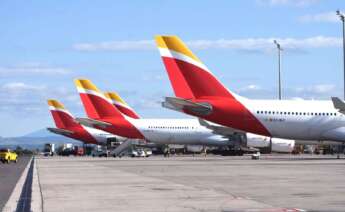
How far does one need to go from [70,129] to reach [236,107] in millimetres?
57526

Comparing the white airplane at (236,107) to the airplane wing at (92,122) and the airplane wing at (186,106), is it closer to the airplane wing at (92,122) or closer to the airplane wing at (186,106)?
the airplane wing at (186,106)

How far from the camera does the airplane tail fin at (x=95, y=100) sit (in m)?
88.9

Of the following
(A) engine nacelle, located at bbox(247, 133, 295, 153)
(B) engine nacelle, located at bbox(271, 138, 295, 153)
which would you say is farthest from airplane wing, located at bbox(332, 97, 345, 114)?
(A) engine nacelle, located at bbox(247, 133, 295, 153)

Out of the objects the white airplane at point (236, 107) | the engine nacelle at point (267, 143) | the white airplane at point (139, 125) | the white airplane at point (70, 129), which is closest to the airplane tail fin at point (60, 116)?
the white airplane at point (70, 129)

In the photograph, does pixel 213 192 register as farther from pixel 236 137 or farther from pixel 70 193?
pixel 236 137

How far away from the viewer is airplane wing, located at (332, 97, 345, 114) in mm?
50959

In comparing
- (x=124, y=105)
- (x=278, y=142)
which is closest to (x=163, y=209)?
(x=278, y=142)

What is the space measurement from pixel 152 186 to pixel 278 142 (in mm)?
53278

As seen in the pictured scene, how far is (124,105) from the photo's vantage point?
11112cm

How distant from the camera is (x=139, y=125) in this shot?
301 feet

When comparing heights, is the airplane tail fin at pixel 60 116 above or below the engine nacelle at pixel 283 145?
above

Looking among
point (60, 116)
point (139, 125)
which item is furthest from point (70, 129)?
point (139, 125)

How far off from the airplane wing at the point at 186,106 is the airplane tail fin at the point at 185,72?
3.69 feet

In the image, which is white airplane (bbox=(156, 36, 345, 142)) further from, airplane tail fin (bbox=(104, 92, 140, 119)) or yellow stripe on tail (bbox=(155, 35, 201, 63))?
airplane tail fin (bbox=(104, 92, 140, 119))
